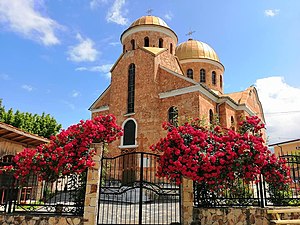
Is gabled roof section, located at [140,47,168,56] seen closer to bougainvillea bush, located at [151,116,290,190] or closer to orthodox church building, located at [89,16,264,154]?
orthodox church building, located at [89,16,264,154]

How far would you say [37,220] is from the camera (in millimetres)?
7078

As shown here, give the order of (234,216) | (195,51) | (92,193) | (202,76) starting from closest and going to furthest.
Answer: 1. (92,193)
2. (234,216)
3. (202,76)
4. (195,51)

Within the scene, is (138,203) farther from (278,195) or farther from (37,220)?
(278,195)

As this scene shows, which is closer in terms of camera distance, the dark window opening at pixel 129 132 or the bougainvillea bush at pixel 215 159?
the bougainvillea bush at pixel 215 159

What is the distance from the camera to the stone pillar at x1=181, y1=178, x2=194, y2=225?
752 centimetres

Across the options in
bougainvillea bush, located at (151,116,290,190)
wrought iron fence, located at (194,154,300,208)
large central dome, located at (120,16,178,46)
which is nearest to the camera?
bougainvillea bush, located at (151,116,290,190)

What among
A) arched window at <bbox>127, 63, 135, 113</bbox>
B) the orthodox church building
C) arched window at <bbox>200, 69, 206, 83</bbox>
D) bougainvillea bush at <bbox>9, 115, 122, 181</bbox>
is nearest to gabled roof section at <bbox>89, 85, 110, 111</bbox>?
the orthodox church building

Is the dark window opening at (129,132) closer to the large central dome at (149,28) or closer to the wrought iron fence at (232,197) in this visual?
the large central dome at (149,28)

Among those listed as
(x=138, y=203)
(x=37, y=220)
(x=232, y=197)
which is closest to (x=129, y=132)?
(x=138, y=203)

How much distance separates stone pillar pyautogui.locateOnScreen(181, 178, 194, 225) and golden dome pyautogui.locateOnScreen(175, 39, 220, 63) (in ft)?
70.8

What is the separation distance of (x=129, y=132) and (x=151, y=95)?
353cm

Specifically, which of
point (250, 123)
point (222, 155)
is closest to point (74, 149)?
point (222, 155)

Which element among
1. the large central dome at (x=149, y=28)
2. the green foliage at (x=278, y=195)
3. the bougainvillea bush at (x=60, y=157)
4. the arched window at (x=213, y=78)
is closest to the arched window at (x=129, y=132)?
the large central dome at (x=149, y=28)

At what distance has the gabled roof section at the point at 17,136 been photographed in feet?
32.8
